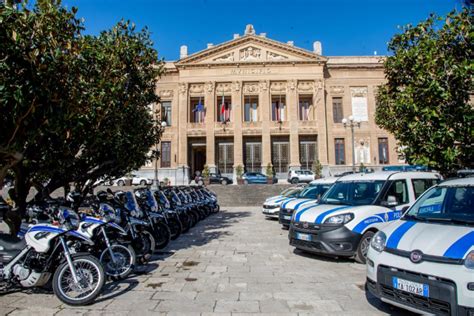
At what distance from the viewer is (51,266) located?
4.34 m

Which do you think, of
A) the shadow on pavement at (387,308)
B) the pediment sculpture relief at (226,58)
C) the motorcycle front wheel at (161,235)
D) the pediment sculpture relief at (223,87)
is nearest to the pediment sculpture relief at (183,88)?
the pediment sculpture relief at (223,87)

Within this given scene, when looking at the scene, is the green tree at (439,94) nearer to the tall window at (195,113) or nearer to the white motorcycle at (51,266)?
the white motorcycle at (51,266)

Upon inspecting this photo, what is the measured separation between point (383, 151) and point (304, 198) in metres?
28.1

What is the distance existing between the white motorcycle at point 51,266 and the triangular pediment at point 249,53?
33138mm

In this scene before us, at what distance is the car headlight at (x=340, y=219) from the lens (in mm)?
6039

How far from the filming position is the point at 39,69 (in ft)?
14.8

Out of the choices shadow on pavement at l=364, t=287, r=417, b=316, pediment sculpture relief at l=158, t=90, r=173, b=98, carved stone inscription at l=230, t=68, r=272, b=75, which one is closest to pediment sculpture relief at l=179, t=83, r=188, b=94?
pediment sculpture relief at l=158, t=90, r=173, b=98

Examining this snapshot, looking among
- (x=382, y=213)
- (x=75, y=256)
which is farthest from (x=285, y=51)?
(x=75, y=256)

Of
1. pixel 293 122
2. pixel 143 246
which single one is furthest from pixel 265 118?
pixel 143 246

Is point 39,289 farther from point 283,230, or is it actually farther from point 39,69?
point 283,230

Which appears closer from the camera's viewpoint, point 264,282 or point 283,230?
point 264,282

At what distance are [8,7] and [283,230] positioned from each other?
9.04 meters

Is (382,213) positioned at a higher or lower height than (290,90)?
lower

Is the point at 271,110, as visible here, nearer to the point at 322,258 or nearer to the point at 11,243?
the point at 322,258
